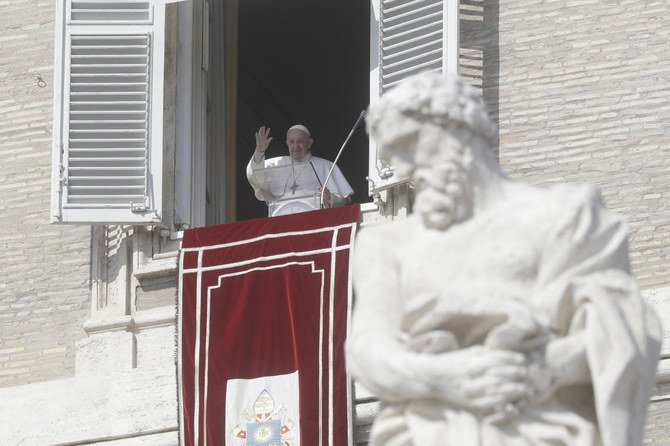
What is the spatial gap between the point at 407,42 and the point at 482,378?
8.94m

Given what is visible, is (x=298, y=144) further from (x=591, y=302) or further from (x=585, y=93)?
(x=591, y=302)

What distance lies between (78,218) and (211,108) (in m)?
1.25

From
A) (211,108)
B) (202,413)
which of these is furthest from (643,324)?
(211,108)

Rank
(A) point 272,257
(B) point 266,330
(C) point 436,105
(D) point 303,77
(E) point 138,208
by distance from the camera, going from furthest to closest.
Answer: (D) point 303,77 < (E) point 138,208 < (A) point 272,257 < (B) point 266,330 < (C) point 436,105

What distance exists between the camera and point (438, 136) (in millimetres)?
6918

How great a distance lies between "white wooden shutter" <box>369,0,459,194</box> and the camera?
15.2 meters

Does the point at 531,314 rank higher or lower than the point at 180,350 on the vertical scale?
higher

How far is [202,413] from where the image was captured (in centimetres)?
1513

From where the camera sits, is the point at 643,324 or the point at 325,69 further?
the point at 325,69

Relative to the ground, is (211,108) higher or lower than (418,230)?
higher

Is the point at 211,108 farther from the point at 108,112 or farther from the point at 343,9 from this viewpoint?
the point at 343,9

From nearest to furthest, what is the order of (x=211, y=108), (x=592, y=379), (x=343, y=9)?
1. (x=592, y=379)
2. (x=211, y=108)
3. (x=343, y=9)

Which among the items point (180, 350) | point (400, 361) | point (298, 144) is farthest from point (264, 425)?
point (400, 361)

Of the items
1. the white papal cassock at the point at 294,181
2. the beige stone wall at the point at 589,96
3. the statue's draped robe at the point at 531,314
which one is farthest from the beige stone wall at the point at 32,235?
the statue's draped robe at the point at 531,314
